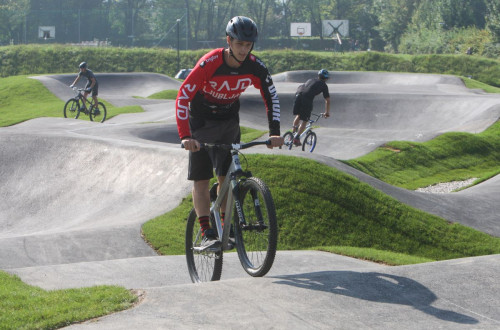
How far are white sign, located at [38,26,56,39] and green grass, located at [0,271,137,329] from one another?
82119 mm

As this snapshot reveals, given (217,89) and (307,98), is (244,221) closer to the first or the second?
(217,89)

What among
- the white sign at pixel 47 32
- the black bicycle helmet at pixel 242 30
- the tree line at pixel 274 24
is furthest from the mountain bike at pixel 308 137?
the white sign at pixel 47 32

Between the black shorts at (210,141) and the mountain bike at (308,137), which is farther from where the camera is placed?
the mountain bike at (308,137)

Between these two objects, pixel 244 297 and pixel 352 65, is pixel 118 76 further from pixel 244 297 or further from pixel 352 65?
pixel 244 297

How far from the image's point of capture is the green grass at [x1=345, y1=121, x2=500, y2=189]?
22469mm

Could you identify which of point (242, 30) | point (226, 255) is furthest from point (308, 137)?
point (242, 30)

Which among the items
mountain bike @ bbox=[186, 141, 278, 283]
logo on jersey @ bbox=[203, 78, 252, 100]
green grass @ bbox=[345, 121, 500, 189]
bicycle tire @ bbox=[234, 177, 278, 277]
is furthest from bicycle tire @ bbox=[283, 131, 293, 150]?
bicycle tire @ bbox=[234, 177, 278, 277]

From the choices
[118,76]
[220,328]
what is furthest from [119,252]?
[118,76]

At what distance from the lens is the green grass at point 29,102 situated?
36094 mm

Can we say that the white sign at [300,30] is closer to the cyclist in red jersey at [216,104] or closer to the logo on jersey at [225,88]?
the cyclist in red jersey at [216,104]

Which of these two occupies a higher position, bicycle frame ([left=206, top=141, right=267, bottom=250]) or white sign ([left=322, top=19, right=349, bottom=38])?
white sign ([left=322, top=19, right=349, bottom=38])

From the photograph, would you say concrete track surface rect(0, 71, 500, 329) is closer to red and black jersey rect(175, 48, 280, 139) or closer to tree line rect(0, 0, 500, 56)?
red and black jersey rect(175, 48, 280, 139)

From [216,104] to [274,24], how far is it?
13195 cm

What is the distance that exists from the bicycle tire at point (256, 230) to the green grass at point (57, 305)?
1300mm
